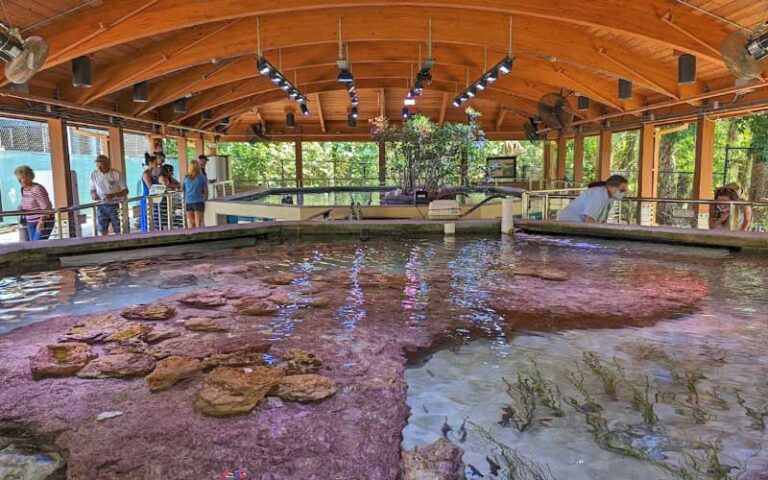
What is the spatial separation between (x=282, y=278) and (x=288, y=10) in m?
3.76

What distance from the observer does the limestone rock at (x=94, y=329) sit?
2.97m

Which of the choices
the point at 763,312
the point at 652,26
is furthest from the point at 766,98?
the point at 763,312

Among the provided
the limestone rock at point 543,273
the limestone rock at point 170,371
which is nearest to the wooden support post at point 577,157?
the limestone rock at point 543,273

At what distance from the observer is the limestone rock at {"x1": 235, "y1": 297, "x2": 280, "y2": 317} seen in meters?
3.45

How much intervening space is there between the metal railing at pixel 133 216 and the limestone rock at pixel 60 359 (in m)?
2.71

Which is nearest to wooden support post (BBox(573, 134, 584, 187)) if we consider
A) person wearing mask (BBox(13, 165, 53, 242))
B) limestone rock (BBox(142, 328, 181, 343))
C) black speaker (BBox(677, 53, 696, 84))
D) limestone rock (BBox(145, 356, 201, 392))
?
black speaker (BBox(677, 53, 696, 84))

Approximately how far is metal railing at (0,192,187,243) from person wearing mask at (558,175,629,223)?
5060 millimetres

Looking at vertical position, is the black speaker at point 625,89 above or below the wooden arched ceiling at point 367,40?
below

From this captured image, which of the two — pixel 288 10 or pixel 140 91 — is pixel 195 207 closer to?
pixel 140 91

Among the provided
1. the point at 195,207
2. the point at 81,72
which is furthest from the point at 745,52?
the point at 81,72

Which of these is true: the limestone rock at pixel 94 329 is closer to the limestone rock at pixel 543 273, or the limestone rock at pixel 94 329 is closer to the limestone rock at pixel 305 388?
the limestone rock at pixel 305 388

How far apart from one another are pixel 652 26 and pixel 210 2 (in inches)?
207

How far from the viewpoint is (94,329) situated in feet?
10.2

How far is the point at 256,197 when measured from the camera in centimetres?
1349
